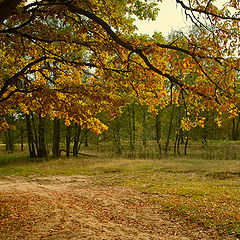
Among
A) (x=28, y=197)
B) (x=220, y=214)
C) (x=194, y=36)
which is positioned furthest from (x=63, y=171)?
(x=194, y=36)

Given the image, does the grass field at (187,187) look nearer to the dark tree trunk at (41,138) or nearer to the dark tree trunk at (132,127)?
the dark tree trunk at (41,138)

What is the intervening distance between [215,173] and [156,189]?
5463 millimetres

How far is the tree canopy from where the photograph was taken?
15.9 feet

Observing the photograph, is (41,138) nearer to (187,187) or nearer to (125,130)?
(125,130)

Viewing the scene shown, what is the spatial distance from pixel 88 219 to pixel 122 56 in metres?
4.68

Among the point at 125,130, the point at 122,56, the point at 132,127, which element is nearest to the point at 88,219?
the point at 122,56

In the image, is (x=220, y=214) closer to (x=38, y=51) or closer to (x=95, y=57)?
(x=95, y=57)

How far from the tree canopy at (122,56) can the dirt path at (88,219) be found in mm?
2776

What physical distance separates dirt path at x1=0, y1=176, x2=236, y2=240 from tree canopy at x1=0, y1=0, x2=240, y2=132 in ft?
9.11

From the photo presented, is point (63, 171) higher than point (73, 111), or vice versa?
point (73, 111)

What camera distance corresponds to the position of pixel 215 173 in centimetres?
1391

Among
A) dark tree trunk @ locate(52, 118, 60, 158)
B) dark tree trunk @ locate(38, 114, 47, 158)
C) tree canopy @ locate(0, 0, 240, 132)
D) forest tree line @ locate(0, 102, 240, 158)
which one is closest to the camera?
tree canopy @ locate(0, 0, 240, 132)

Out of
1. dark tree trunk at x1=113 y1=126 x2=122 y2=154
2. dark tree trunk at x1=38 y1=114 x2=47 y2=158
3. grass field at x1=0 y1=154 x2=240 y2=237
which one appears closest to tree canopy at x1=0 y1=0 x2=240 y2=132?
grass field at x1=0 y1=154 x2=240 y2=237

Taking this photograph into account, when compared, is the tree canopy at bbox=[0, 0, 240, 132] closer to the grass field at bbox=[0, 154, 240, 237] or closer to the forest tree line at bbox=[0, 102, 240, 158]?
the grass field at bbox=[0, 154, 240, 237]
